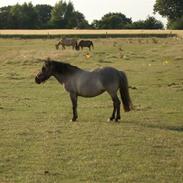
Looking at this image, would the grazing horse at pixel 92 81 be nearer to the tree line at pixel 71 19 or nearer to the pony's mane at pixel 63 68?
the pony's mane at pixel 63 68

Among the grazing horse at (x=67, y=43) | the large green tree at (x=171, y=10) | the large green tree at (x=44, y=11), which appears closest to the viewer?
the grazing horse at (x=67, y=43)

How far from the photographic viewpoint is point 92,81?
15750mm

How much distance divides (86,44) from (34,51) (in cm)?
569

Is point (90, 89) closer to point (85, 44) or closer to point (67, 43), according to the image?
point (85, 44)

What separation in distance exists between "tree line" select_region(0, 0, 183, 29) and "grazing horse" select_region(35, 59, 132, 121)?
87.6 metres

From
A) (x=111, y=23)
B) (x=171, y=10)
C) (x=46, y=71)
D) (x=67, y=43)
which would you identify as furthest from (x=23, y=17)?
(x=46, y=71)

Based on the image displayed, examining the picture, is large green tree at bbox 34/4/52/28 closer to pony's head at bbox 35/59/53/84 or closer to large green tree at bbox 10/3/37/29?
large green tree at bbox 10/3/37/29

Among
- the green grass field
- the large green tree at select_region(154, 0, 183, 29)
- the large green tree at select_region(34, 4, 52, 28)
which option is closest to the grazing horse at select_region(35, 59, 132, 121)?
the green grass field

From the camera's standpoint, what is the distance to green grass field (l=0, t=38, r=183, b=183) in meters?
9.95

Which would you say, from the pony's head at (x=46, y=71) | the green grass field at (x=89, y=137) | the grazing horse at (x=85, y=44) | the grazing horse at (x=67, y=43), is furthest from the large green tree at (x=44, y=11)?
the pony's head at (x=46, y=71)

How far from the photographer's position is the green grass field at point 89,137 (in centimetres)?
995

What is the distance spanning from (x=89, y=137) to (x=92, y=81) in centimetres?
300

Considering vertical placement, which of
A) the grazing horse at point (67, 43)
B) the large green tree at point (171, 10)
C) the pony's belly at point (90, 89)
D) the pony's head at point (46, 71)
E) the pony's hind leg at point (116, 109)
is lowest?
the grazing horse at point (67, 43)

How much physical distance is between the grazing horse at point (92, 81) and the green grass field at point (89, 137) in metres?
0.60
